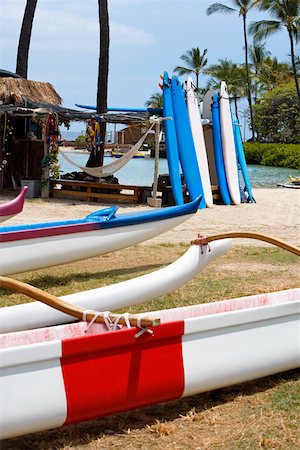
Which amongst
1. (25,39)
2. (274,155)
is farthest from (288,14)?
(25,39)

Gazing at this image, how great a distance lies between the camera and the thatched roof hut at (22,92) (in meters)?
13.1

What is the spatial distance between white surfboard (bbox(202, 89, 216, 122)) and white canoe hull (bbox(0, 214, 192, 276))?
26.0 ft

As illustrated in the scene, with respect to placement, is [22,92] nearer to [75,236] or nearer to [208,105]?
[208,105]

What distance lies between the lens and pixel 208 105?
14.3 m

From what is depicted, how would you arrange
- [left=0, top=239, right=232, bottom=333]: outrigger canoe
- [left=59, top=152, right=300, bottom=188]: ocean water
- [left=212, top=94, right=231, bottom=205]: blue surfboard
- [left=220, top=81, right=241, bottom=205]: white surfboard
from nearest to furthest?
A: [left=0, top=239, right=232, bottom=333]: outrigger canoe < [left=212, top=94, right=231, bottom=205]: blue surfboard < [left=220, top=81, right=241, bottom=205]: white surfboard < [left=59, top=152, right=300, bottom=188]: ocean water

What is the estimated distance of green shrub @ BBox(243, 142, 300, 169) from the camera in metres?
38.2

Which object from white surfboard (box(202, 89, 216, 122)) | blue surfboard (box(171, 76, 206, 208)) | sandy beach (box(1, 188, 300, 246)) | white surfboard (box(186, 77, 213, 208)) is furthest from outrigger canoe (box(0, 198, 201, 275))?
white surfboard (box(202, 89, 216, 122))

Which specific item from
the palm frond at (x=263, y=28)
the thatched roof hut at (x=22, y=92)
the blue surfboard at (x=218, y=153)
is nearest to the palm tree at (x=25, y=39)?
the thatched roof hut at (x=22, y=92)

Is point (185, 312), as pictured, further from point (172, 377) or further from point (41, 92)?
point (41, 92)

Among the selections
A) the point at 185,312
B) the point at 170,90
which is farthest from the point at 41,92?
the point at 185,312

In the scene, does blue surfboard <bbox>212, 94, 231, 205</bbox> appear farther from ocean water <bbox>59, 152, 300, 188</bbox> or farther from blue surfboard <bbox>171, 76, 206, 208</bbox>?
ocean water <bbox>59, 152, 300, 188</bbox>

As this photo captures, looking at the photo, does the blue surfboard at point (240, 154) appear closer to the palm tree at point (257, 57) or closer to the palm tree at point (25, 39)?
the palm tree at point (25, 39)

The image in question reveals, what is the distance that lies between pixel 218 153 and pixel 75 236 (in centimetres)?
813

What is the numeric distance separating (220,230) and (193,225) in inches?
23.6
